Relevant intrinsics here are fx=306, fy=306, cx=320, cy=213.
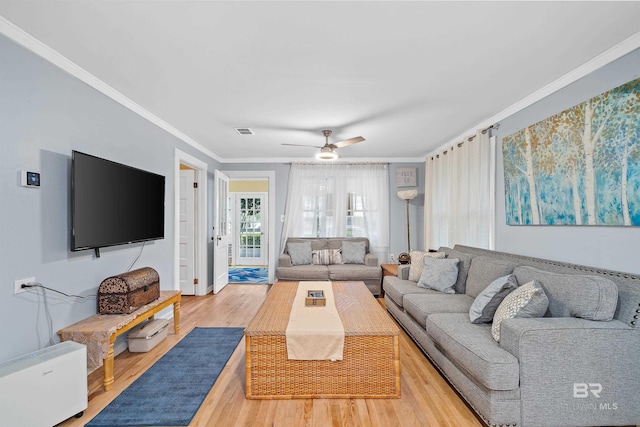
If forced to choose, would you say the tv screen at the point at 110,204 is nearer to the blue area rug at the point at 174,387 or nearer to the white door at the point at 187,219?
the blue area rug at the point at 174,387

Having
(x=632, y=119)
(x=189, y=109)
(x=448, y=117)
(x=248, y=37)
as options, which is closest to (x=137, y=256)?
(x=189, y=109)

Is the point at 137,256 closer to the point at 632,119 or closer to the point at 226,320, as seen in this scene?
the point at 226,320

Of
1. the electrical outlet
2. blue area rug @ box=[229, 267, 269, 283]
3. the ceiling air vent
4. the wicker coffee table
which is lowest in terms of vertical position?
blue area rug @ box=[229, 267, 269, 283]

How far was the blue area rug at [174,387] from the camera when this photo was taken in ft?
6.45

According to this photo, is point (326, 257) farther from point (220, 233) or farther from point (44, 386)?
point (44, 386)

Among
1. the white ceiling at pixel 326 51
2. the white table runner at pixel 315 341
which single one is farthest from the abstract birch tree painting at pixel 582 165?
the white table runner at pixel 315 341

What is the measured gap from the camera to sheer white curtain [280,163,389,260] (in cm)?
589

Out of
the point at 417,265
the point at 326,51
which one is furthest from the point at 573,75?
the point at 417,265

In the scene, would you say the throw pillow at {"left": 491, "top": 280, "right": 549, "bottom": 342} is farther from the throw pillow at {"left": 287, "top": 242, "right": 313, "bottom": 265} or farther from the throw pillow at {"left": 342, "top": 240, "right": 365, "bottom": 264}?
the throw pillow at {"left": 287, "top": 242, "right": 313, "bottom": 265}

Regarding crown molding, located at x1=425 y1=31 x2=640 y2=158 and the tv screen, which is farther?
the tv screen

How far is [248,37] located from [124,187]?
1.82m

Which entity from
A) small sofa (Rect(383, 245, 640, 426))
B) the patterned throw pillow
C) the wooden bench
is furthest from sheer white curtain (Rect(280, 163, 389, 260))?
small sofa (Rect(383, 245, 640, 426))

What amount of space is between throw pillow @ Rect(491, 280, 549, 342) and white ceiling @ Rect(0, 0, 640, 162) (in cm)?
167

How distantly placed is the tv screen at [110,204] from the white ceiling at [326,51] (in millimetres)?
757
